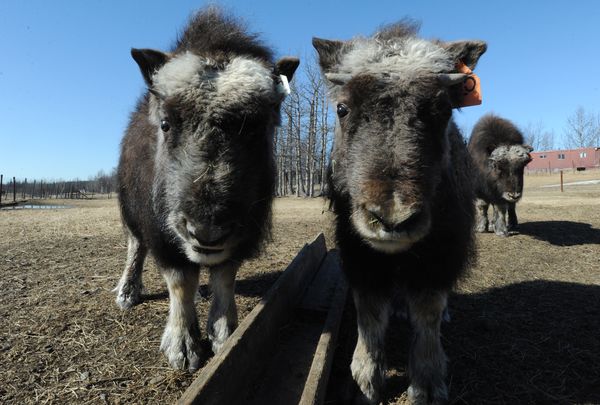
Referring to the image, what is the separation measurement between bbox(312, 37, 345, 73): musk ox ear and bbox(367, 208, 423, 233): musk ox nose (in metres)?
1.75

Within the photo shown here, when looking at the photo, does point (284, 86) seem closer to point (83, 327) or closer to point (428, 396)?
point (428, 396)

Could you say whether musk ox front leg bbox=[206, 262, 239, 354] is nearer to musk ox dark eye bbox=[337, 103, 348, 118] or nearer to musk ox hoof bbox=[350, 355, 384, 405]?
musk ox hoof bbox=[350, 355, 384, 405]

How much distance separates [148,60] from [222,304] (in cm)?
258

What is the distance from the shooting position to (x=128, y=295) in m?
5.17

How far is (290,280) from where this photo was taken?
15.1 feet

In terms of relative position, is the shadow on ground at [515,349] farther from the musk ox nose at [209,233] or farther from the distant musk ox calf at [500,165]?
the distant musk ox calf at [500,165]

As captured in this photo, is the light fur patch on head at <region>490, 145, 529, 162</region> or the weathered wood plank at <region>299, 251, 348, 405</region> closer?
the weathered wood plank at <region>299, 251, 348, 405</region>

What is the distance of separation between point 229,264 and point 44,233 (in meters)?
9.59

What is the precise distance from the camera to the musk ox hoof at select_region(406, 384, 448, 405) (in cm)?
320

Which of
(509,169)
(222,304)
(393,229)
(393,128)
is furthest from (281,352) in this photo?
(509,169)

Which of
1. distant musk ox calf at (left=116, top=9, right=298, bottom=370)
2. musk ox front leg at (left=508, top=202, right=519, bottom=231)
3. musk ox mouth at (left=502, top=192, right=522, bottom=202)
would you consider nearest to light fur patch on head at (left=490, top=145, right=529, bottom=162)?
musk ox mouth at (left=502, top=192, right=522, bottom=202)

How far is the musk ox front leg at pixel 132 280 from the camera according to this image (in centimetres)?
513

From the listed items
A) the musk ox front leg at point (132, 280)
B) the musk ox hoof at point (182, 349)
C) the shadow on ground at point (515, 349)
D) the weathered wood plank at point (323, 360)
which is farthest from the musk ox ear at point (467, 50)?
the musk ox front leg at point (132, 280)

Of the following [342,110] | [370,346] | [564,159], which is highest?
[564,159]
